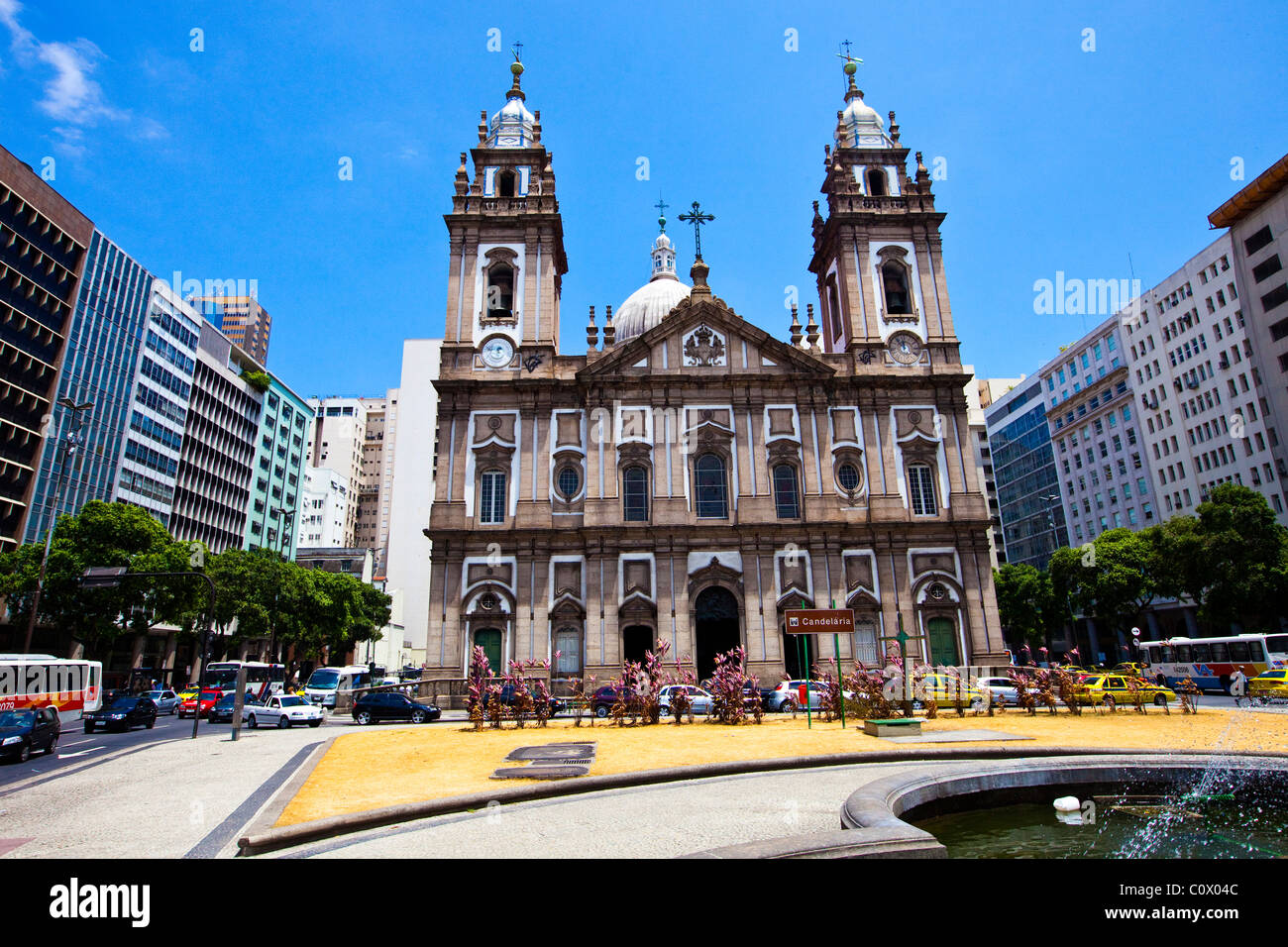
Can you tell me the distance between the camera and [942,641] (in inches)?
1321

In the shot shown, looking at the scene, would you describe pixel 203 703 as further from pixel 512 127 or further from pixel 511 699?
pixel 512 127

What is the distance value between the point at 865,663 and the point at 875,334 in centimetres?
1582

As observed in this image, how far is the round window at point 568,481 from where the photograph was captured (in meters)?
35.2

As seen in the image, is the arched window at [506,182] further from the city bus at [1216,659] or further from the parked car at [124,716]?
the city bus at [1216,659]

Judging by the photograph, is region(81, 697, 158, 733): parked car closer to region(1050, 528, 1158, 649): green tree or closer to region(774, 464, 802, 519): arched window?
region(774, 464, 802, 519): arched window

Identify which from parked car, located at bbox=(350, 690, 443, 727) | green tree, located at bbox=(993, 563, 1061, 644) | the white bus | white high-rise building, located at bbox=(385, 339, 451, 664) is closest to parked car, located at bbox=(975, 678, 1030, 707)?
parked car, located at bbox=(350, 690, 443, 727)

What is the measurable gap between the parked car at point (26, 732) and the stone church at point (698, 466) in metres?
14.5

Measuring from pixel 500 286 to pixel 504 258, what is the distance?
143 centimetres

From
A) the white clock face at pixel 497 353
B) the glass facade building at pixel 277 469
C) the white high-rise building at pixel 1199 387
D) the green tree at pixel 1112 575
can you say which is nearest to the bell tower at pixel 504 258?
the white clock face at pixel 497 353

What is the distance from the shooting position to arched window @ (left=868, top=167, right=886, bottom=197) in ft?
135

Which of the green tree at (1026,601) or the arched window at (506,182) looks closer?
the arched window at (506,182)

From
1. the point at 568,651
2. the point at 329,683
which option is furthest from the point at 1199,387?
the point at 329,683
